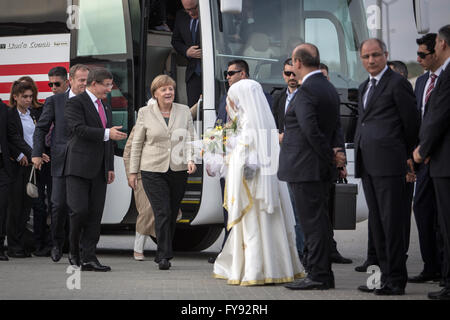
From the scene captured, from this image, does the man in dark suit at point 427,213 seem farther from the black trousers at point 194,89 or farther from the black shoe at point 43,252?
the black shoe at point 43,252

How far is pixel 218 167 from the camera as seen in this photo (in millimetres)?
9164

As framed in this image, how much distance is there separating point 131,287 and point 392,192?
2.47 metres

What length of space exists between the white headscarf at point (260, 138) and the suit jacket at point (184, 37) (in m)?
2.76

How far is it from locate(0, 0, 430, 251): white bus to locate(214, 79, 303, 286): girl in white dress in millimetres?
1755

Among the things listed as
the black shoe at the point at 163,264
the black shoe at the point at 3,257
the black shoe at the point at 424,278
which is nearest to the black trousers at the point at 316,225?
the black shoe at the point at 424,278

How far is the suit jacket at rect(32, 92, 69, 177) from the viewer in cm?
1055

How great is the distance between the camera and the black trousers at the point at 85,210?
938 centimetres

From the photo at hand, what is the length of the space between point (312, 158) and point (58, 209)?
12.8 ft

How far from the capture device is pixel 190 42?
1134 centimetres

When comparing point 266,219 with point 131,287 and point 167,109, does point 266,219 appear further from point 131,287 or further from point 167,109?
point 167,109

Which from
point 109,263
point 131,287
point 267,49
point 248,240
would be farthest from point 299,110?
point 109,263

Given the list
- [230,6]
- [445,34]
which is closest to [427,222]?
[445,34]

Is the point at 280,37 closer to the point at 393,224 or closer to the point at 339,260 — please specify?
the point at 339,260

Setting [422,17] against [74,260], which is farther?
[422,17]
